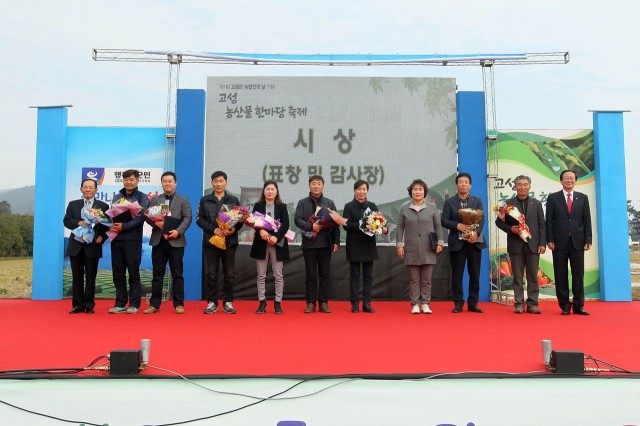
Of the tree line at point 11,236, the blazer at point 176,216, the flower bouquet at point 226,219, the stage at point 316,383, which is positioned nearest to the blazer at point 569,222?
the stage at point 316,383

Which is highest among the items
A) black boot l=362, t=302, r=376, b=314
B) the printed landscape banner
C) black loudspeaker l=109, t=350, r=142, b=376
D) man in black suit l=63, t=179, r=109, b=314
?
the printed landscape banner

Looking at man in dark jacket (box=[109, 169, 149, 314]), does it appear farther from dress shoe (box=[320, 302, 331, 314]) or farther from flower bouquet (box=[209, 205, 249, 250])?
dress shoe (box=[320, 302, 331, 314])

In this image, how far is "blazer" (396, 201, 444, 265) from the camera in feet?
17.2

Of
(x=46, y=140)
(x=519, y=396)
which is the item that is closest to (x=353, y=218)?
(x=519, y=396)

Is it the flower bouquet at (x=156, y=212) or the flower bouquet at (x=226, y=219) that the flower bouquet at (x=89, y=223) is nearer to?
the flower bouquet at (x=156, y=212)

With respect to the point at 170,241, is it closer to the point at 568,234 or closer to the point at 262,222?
the point at 262,222

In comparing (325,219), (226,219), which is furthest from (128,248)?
(325,219)

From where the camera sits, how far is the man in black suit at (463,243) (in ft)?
17.3

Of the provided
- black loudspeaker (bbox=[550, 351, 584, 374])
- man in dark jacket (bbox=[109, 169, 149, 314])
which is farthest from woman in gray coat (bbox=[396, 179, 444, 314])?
black loudspeaker (bbox=[550, 351, 584, 374])

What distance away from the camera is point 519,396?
7.36 ft

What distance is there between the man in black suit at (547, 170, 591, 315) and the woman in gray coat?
116 centimetres

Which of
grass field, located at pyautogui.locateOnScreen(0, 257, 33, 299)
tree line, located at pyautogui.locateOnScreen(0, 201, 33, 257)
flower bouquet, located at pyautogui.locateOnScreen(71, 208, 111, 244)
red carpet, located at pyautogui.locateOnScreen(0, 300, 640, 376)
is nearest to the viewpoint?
red carpet, located at pyautogui.locateOnScreen(0, 300, 640, 376)

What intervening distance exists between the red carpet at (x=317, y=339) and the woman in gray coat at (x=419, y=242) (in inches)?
11.1

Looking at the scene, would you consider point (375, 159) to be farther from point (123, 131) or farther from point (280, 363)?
point (280, 363)
